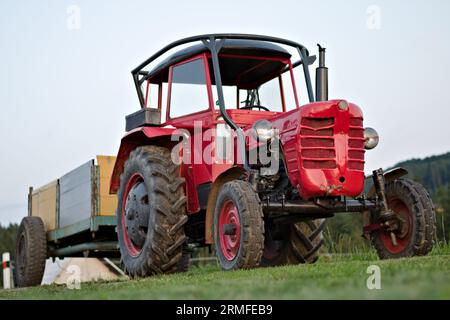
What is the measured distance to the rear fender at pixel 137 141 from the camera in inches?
316

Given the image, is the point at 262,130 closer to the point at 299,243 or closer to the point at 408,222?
the point at 408,222

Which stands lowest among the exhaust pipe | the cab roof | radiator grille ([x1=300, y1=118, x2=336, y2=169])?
radiator grille ([x1=300, y1=118, x2=336, y2=169])

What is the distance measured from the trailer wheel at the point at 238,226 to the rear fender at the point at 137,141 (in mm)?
1253

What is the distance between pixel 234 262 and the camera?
6.82 m

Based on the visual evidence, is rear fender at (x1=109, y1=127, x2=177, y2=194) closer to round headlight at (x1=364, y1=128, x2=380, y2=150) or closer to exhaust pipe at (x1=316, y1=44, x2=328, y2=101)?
exhaust pipe at (x1=316, y1=44, x2=328, y2=101)

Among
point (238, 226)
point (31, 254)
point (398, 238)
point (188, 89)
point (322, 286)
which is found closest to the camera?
point (322, 286)

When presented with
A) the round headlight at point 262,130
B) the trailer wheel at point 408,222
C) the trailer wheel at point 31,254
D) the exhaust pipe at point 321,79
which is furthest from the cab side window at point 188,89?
the trailer wheel at point 31,254

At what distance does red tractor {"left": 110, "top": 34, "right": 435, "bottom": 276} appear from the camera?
7.02 meters

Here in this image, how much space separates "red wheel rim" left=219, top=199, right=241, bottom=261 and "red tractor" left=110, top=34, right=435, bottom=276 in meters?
0.01

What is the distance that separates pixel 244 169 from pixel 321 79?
131cm

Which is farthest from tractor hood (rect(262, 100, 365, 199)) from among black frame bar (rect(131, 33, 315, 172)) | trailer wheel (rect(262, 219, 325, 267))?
trailer wheel (rect(262, 219, 325, 267))

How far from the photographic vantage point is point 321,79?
25.5 ft

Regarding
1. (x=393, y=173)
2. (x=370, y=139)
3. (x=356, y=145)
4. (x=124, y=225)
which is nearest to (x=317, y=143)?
(x=356, y=145)
